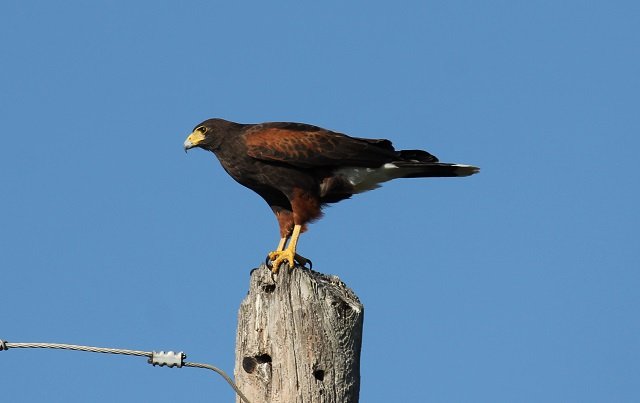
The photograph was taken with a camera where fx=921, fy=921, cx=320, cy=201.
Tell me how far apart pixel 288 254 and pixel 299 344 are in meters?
1.53

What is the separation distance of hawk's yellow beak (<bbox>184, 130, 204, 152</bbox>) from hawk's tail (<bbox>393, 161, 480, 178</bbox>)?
169 centimetres

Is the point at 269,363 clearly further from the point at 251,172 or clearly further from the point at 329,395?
the point at 251,172

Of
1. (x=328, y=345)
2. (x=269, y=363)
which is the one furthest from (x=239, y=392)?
(x=328, y=345)

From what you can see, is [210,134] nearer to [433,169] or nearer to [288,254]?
[433,169]

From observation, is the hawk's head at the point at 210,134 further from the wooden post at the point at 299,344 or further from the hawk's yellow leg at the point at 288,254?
the wooden post at the point at 299,344

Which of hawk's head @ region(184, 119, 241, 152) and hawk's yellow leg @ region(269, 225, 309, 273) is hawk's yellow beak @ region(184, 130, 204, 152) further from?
hawk's yellow leg @ region(269, 225, 309, 273)

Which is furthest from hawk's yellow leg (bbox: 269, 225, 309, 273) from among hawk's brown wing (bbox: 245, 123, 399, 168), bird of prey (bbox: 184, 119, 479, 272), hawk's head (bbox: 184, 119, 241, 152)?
hawk's head (bbox: 184, 119, 241, 152)

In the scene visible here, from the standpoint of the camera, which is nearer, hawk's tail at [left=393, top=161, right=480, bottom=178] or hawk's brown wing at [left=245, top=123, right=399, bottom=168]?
hawk's brown wing at [left=245, top=123, right=399, bottom=168]

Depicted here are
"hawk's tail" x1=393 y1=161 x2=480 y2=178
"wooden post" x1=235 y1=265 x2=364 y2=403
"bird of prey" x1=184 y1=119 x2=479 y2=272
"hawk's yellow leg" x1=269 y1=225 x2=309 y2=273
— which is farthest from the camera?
"hawk's tail" x1=393 y1=161 x2=480 y2=178

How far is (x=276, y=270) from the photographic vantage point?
16.6 feet

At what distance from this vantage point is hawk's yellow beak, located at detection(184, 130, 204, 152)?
796cm

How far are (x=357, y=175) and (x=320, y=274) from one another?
2517mm

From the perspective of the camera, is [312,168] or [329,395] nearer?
[329,395]

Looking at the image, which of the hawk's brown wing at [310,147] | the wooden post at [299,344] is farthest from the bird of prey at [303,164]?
the wooden post at [299,344]
